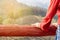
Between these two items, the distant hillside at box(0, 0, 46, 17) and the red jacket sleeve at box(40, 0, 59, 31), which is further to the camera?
the distant hillside at box(0, 0, 46, 17)

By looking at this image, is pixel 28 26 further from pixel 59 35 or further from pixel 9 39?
pixel 59 35

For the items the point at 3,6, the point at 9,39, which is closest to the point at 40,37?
the point at 9,39

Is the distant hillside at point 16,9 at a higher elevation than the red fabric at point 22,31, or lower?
higher

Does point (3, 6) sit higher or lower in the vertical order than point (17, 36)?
higher

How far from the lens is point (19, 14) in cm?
141

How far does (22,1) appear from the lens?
140cm

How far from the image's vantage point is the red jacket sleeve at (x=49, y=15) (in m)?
1.29

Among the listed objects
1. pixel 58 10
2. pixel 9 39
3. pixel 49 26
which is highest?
pixel 58 10

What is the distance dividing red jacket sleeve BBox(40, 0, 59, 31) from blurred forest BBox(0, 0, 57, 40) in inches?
2.6

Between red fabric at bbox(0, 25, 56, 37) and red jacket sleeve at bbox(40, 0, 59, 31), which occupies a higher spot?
red jacket sleeve at bbox(40, 0, 59, 31)

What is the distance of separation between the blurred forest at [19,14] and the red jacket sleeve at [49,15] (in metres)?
0.06

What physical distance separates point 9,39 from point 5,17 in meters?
0.17

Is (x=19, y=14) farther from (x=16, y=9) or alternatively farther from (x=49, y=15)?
(x=49, y=15)

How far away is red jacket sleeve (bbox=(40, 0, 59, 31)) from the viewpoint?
129 cm
